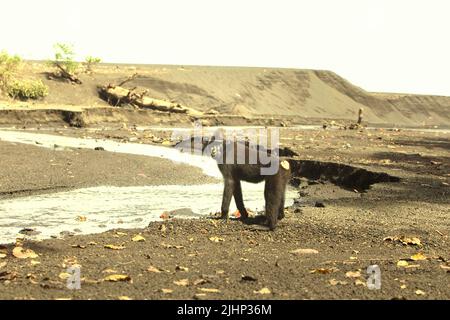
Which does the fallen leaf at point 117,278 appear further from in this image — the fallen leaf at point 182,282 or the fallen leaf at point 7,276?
the fallen leaf at point 7,276

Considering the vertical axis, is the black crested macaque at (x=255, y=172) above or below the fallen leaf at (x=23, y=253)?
above

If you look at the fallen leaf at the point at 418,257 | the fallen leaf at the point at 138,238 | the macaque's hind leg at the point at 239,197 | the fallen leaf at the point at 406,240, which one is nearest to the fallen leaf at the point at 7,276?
the fallen leaf at the point at 138,238

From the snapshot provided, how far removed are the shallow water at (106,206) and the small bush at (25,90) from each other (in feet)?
115

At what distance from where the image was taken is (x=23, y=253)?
8.77 m

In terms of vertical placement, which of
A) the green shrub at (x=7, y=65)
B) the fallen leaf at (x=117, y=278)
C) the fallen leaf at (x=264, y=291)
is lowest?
the fallen leaf at (x=117, y=278)

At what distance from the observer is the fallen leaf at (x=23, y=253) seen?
8.62 metres

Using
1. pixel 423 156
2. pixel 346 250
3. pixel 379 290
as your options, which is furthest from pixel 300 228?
pixel 423 156

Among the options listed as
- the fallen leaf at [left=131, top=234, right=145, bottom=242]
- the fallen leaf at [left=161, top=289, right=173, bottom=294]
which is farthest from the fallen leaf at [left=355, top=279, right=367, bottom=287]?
the fallen leaf at [left=131, top=234, right=145, bottom=242]

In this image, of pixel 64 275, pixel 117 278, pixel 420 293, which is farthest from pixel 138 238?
pixel 420 293

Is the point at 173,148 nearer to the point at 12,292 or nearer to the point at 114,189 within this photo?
the point at 114,189

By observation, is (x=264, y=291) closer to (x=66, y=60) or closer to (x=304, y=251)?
(x=304, y=251)

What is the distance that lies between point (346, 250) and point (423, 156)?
18.5 metres

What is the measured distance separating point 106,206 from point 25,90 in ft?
126
